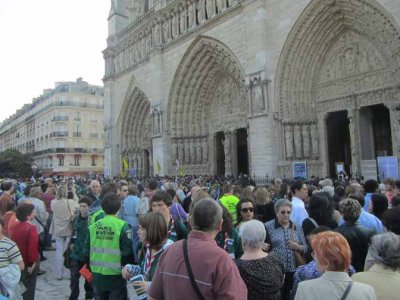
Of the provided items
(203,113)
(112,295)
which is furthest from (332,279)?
(203,113)

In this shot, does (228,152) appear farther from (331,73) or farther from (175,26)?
(175,26)

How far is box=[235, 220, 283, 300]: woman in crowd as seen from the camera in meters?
2.65

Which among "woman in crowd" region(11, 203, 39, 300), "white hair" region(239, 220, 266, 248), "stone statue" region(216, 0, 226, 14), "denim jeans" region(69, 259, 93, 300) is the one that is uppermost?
"stone statue" region(216, 0, 226, 14)

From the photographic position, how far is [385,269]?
7.51 feet

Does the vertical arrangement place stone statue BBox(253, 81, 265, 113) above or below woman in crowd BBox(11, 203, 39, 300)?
above

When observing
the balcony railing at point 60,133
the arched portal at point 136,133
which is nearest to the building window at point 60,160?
the balcony railing at point 60,133

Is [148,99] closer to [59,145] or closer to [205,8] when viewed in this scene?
[205,8]

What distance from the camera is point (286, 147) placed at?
53.0 feet

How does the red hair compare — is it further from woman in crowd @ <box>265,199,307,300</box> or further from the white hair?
woman in crowd @ <box>265,199,307,300</box>

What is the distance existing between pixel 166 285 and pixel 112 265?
5.76 ft

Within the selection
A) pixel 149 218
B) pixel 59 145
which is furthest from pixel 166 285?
pixel 59 145

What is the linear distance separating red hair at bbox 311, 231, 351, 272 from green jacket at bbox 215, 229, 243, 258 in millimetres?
1407

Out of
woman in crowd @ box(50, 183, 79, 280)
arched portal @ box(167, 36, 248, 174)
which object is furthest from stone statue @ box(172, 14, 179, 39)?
woman in crowd @ box(50, 183, 79, 280)

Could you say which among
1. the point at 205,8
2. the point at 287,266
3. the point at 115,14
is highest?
the point at 115,14
